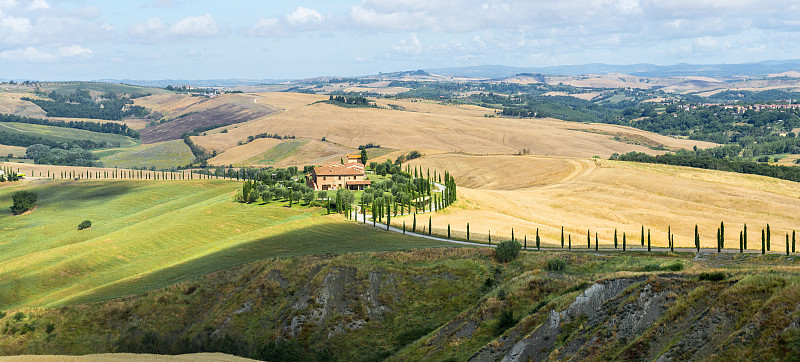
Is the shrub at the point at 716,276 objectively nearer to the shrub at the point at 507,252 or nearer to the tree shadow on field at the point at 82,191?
the shrub at the point at 507,252

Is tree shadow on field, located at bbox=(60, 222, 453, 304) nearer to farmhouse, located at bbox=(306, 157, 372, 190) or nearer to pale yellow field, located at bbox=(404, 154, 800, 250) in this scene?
pale yellow field, located at bbox=(404, 154, 800, 250)

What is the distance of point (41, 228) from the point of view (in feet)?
379

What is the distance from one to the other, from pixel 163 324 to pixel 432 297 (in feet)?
89.5

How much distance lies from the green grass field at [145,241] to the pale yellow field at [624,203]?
75.5 feet

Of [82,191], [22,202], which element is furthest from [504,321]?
[82,191]

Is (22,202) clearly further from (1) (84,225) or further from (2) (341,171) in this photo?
(2) (341,171)

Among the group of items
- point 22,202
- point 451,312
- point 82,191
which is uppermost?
point 22,202

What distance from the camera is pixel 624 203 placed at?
122500 mm

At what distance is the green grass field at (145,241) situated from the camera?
74.6m

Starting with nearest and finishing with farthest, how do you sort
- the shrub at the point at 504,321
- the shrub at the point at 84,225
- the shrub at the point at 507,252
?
the shrub at the point at 504,321 < the shrub at the point at 507,252 < the shrub at the point at 84,225

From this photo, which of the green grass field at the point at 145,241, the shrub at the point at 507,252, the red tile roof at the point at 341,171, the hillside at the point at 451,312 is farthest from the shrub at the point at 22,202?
the shrub at the point at 507,252

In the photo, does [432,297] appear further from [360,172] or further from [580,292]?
[360,172]

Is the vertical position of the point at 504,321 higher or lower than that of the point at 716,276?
lower

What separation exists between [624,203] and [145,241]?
3613 inches
